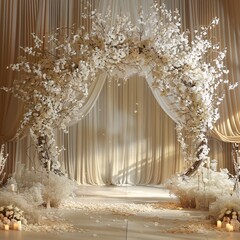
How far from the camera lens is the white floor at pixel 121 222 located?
4.94m

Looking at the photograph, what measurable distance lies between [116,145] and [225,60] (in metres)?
2.54

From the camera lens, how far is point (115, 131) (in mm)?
9484

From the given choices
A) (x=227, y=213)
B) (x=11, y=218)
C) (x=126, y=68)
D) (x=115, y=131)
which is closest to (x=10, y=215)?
(x=11, y=218)

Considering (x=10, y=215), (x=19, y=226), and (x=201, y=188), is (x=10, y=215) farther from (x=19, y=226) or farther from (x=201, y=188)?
(x=201, y=188)

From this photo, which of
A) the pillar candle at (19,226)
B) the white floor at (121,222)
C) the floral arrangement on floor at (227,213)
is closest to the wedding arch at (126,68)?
the white floor at (121,222)

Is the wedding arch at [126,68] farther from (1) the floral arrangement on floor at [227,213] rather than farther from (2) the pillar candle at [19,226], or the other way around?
(2) the pillar candle at [19,226]

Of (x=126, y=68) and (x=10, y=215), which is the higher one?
(x=126, y=68)

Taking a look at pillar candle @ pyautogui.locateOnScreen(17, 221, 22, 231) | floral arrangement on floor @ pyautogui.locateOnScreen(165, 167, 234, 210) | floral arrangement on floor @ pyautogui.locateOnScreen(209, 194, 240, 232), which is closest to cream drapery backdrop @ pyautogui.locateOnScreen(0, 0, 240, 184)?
floral arrangement on floor @ pyautogui.locateOnScreen(165, 167, 234, 210)

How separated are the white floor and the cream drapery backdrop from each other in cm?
176

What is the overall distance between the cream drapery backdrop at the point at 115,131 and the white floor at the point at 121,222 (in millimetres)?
1762

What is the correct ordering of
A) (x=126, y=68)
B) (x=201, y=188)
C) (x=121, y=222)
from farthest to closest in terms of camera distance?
(x=126, y=68) < (x=201, y=188) < (x=121, y=222)

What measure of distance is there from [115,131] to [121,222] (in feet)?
13.1

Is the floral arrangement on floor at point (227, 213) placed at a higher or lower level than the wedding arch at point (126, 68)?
lower

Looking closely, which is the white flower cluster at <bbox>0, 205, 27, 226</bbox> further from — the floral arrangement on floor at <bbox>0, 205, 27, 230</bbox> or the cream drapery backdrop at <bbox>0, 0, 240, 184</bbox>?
the cream drapery backdrop at <bbox>0, 0, 240, 184</bbox>
